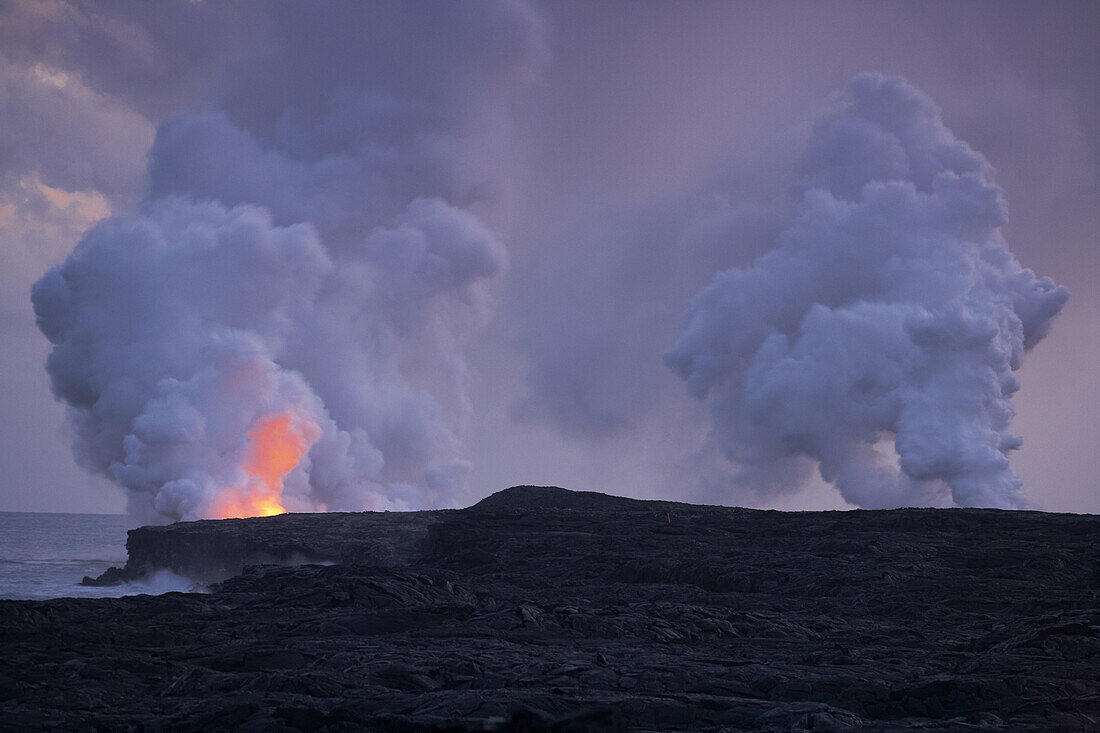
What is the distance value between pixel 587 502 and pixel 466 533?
90.1 feet

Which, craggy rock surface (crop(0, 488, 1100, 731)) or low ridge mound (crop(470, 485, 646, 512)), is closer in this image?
craggy rock surface (crop(0, 488, 1100, 731))

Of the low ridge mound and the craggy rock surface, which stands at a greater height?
the low ridge mound

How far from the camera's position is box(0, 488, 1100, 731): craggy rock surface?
725 inches

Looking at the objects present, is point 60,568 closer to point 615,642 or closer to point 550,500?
point 550,500

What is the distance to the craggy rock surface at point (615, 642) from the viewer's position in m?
18.4

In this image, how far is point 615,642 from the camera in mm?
27344

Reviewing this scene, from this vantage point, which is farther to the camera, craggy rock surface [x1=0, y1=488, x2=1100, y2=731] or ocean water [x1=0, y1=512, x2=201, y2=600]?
ocean water [x1=0, y1=512, x2=201, y2=600]

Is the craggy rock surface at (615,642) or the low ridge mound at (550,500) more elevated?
the low ridge mound at (550,500)

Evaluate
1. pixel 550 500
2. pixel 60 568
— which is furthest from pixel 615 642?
pixel 60 568

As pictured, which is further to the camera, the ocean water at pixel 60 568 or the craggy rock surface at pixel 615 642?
the ocean water at pixel 60 568

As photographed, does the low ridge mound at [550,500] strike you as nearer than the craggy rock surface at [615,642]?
No

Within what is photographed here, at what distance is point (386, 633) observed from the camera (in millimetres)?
29516

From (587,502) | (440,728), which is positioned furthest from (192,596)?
(587,502)

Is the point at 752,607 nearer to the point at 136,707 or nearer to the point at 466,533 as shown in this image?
the point at 136,707
